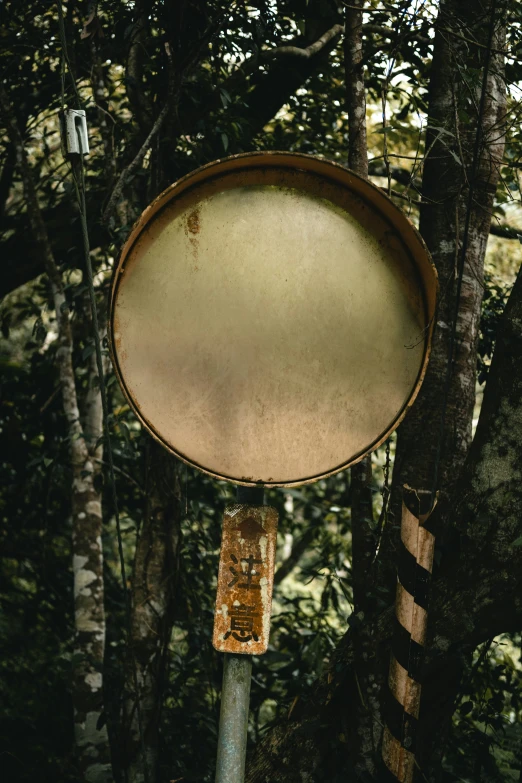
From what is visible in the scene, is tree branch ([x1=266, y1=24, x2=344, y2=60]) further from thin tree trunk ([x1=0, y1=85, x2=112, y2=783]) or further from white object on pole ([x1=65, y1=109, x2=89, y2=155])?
white object on pole ([x1=65, y1=109, x2=89, y2=155])

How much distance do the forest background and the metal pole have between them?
606 millimetres

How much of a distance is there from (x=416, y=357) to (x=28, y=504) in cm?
340

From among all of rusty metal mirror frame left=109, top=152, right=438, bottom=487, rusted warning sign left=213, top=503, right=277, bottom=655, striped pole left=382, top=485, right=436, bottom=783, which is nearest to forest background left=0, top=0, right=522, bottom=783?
striped pole left=382, top=485, right=436, bottom=783

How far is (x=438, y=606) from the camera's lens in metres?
2.02

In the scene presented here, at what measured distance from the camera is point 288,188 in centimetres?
158

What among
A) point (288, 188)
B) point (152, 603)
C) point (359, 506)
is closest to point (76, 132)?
point (288, 188)

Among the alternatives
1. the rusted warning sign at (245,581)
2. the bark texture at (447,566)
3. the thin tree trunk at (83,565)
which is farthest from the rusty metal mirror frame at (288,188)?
the thin tree trunk at (83,565)

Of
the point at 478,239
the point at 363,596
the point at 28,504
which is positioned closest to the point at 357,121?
the point at 478,239

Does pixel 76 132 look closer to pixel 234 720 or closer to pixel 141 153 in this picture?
pixel 141 153

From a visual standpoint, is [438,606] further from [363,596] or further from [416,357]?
[416,357]

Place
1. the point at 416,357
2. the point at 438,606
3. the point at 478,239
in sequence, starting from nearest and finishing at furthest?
the point at 416,357 → the point at 438,606 → the point at 478,239

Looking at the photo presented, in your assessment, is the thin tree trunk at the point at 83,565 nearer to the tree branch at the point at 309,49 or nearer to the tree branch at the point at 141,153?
the tree branch at the point at 141,153

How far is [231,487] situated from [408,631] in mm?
2629

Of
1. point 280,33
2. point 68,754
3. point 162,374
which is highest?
point 280,33
